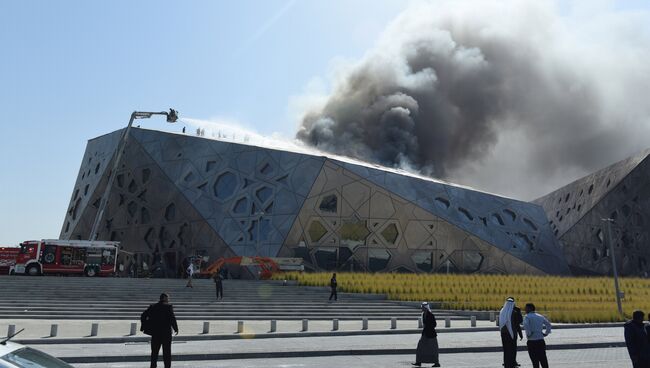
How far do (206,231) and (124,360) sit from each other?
1340 inches

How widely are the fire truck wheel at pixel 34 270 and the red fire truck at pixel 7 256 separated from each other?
4.40ft

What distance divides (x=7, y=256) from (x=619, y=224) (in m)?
52.9

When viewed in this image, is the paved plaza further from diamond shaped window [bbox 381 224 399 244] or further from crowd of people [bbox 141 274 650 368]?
diamond shaped window [bbox 381 224 399 244]

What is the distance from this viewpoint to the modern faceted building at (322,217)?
4547 centimetres

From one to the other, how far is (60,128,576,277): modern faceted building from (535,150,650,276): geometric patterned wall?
34.4ft

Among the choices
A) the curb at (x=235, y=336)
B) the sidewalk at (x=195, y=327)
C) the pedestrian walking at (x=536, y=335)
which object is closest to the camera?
the pedestrian walking at (x=536, y=335)

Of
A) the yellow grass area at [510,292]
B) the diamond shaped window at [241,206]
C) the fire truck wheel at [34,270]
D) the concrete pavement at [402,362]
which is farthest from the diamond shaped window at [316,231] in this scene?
the concrete pavement at [402,362]

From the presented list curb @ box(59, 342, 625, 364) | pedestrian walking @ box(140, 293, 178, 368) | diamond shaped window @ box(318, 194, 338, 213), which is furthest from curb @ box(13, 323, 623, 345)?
diamond shaped window @ box(318, 194, 338, 213)

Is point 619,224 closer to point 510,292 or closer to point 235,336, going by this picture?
point 510,292

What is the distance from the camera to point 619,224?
60312 millimetres

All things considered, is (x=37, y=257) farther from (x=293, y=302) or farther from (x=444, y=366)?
(x=444, y=366)

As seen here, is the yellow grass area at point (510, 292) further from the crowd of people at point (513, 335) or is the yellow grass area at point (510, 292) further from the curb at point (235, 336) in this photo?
the crowd of people at point (513, 335)

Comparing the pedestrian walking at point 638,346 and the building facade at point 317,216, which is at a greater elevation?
the building facade at point 317,216

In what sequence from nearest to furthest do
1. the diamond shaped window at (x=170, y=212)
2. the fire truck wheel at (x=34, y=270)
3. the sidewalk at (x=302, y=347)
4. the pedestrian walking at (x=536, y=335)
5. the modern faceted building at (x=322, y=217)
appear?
the pedestrian walking at (x=536, y=335), the sidewalk at (x=302, y=347), the fire truck wheel at (x=34, y=270), the modern faceted building at (x=322, y=217), the diamond shaped window at (x=170, y=212)
